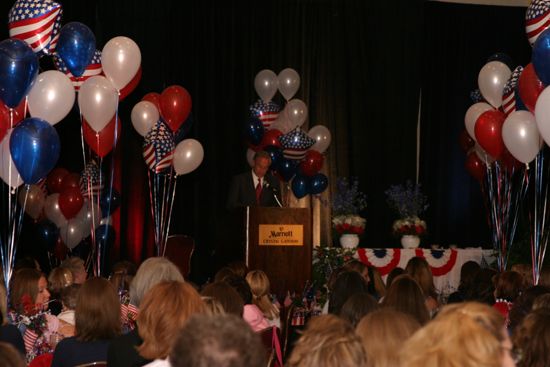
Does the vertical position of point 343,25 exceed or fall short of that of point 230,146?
it exceeds it

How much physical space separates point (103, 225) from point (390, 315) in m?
6.84

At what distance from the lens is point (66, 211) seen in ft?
28.7

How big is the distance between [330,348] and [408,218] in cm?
851

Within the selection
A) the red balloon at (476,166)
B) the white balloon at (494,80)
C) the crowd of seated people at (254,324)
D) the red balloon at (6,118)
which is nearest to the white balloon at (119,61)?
the red balloon at (6,118)

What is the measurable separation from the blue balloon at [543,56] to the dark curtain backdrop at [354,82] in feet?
17.1

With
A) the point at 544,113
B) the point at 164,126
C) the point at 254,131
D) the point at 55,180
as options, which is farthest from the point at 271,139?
the point at 544,113

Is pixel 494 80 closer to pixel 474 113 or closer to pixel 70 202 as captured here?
pixel 474 113

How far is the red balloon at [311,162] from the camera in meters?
10.4

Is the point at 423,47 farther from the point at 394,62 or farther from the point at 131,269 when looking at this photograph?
the point at 131,269

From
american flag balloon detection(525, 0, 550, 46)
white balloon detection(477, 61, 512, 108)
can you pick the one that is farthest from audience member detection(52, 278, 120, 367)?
white balloon detection(477, 61, 512, 108)

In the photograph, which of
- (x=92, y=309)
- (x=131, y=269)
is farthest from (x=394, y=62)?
(x=92, y=309)

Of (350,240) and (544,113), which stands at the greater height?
(544,113)

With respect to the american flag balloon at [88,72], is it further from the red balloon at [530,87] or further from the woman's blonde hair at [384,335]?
the woman's blonde hair at [384,335]

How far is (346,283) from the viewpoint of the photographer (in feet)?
17.3
